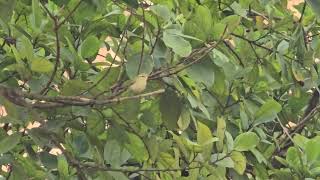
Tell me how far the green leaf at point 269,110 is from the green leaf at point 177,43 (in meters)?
0.65

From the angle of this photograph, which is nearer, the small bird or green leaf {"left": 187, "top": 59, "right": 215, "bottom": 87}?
the small bird

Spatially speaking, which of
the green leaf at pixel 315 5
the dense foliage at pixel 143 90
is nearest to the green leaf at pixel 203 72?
the dense foliage at pixel 143 90

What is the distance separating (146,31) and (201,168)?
33 centimetres

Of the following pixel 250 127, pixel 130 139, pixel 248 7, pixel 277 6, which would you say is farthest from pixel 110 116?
pixel 277 6

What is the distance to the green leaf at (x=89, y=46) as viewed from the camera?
1605 mm

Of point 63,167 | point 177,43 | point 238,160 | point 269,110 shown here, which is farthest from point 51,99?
point 269,110

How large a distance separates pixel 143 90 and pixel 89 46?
0.56 metres

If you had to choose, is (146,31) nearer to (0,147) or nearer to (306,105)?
(0,147)

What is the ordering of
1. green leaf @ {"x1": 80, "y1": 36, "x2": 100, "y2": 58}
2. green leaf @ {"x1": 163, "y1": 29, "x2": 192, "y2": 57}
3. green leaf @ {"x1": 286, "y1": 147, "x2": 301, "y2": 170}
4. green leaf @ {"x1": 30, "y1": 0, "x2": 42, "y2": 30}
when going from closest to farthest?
1. green leaf @ {"x1": 163, "y1": 29, "x2": 192, "y2": 57}
2. green leaf @ {"x1": 30, "y1": 0, "x2": 42, "y2": 30}
3. green leaf @ {"x1": 80, "y1": 36, "x2": 100, "y2": 58}
4. green leaf @ {"x1": 286, "y1": 147, "x2": 301, "y2": 170}

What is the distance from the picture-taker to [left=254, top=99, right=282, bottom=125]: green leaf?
183 cm

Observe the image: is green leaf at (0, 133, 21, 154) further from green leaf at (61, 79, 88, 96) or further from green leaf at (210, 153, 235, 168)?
green leaf at (210, 153, 235, 168)

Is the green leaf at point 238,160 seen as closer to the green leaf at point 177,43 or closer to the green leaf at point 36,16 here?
the green leaf at point 177,43

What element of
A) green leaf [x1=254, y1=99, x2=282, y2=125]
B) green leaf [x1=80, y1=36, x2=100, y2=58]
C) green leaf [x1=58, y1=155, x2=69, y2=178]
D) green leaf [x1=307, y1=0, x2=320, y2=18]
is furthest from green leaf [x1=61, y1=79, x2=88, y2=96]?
green leaf [x1=254, y1=99, x2=282, y2=125]

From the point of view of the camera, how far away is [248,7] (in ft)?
6.86
